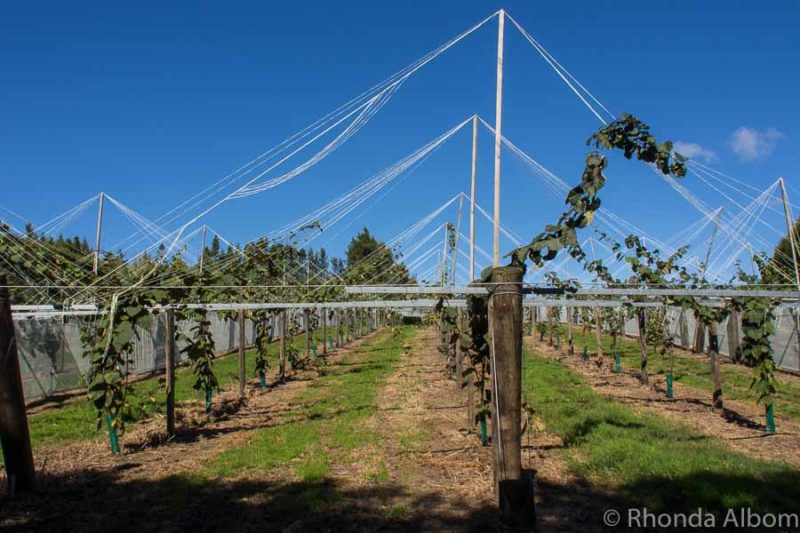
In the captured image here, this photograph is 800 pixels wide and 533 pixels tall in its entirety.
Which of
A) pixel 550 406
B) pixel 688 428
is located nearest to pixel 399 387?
pixel 550 406

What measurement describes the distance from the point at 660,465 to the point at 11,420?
7076 mm

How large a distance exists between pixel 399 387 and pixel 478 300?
6934mm

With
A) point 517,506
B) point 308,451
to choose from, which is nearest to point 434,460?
point 308,451

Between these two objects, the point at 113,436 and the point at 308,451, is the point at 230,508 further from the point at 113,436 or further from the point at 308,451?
the point at 113,436

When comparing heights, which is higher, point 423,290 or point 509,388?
point 423,290

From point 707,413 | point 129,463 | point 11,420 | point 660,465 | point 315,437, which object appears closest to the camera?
point 11,420

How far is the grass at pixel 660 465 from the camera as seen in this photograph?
5.49m

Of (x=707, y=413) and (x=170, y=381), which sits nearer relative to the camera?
(x=170, y=381)

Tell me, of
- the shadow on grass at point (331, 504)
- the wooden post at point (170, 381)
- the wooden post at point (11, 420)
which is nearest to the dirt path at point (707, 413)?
the shadow on grass at point (331, 504)

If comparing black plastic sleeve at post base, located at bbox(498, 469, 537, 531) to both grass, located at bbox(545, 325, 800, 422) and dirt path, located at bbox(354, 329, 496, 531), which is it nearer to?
dirt path, located at bbox(354, 329, 496, 531)

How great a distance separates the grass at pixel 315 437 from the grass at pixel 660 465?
8.73 ft

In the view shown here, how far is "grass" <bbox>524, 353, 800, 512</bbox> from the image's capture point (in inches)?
216

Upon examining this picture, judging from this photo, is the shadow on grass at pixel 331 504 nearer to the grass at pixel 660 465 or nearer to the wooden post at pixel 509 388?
the grass at pixel 660 465

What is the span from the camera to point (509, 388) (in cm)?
505
